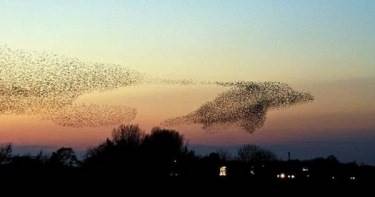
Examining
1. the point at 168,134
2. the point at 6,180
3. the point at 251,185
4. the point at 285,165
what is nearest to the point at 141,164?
the point at 251,185

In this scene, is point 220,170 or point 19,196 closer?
point 19,196

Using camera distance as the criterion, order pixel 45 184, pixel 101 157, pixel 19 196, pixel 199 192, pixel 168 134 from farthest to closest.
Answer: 1. pixel 168 134
2. pixel 101 157
3. pixel 199 192
4. pixel 45 184
5. pixel 19 196

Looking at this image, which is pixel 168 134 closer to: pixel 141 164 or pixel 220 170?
pixel 220 170

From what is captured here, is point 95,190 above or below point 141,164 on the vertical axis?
below

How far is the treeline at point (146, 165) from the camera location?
92188 millimetres

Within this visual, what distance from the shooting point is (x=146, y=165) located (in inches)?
4235

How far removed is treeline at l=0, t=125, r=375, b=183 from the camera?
92.2 metres

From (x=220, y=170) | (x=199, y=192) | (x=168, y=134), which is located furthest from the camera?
(x=168, y=134)

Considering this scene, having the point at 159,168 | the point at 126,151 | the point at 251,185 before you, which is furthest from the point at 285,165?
the point at 251,185

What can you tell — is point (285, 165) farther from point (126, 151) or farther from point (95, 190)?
point (95, 190)

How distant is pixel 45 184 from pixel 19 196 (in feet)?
24.6

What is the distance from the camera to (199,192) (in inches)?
3123

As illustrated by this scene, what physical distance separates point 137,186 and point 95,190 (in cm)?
823

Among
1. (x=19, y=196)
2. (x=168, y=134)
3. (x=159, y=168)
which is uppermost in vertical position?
(x=168, y=134)
